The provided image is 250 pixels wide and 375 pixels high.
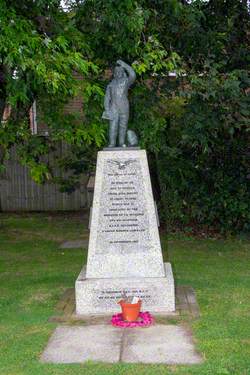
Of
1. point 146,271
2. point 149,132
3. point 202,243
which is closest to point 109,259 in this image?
point 146,271

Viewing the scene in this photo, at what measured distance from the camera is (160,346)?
18.0 feet

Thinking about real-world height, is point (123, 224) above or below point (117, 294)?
above

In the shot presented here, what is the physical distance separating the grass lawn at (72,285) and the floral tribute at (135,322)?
49 cm

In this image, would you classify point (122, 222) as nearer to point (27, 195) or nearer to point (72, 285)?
point (72, 285)

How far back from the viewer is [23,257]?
1065 centimetres

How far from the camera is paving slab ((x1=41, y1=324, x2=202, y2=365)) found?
5.20 m

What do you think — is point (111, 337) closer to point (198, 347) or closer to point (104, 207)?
point (198, 347)

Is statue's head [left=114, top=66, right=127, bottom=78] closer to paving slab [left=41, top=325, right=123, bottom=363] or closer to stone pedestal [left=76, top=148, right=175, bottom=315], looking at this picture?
stone pedestal [left=76, top=148, right=175, bottom=315]

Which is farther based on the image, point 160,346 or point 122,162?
point 122,162

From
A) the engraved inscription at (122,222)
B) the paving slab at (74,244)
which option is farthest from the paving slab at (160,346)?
the paving slab at (74,244)

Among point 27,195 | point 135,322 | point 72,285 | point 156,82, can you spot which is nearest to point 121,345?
point 135,322

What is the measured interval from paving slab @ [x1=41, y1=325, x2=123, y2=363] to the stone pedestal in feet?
2.81

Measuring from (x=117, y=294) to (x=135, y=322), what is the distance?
538 millimetres

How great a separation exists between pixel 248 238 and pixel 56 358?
775 centimetres
